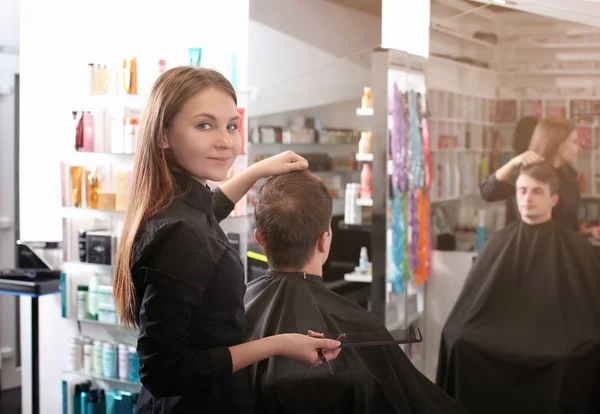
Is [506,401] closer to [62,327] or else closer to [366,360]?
[366,360]

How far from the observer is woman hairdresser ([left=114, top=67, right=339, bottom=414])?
69.8 inches

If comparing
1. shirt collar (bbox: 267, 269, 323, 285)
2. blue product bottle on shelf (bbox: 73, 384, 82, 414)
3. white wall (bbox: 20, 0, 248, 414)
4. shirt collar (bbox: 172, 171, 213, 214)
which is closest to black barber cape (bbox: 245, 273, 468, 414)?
shirt collar (bbox: 267, 269, 323, 285)

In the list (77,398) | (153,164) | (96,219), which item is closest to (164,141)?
(153,164)

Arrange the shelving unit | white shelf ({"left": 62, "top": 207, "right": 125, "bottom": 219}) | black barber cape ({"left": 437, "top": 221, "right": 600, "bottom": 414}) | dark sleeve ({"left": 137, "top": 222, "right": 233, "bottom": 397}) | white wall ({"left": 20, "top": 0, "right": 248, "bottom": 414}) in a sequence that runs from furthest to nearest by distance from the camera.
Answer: white shelf ({"left": 62, "top": 207, "right": 125, "bottom": 219})
the shelving unit
white wall ({"left": 20, "top": 0, "right": 248, "bottom": 414})
black barber cape ({"left": 437, "top": 221, "right": 600, "bottom": 414})
dark sleeve ({"left": 137, "top": 222, "right": 233, "bottom": 397})

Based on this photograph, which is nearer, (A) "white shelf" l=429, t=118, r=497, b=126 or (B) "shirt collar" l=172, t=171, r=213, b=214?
(B) "shirt collar" l=172, t=171, r=213, b=214

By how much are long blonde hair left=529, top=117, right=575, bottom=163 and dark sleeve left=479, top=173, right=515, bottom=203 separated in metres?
0.17

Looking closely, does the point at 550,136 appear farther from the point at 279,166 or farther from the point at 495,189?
the point at 279,166

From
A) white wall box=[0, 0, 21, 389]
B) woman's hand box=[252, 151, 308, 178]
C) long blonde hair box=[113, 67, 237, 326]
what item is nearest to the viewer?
long blonde hair box=[113, 67, 237, 326]

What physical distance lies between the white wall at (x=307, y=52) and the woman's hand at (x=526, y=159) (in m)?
0.68

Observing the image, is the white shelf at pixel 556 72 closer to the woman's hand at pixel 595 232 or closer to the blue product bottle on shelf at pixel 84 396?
the woman's hand at pixel 595 232

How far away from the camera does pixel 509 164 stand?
296cm

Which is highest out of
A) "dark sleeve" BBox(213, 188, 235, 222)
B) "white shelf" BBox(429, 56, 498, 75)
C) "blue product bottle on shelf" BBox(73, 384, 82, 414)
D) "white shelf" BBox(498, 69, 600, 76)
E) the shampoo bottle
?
"white shelf" BBox(429, 56, 498, 75)

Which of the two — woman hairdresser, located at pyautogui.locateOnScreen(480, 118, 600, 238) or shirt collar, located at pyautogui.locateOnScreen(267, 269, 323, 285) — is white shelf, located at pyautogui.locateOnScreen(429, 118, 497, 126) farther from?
shirt collar, located at pyautogui.locateOnScreen(267, 269, 323, 285)

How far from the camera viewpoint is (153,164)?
194 centimetres
